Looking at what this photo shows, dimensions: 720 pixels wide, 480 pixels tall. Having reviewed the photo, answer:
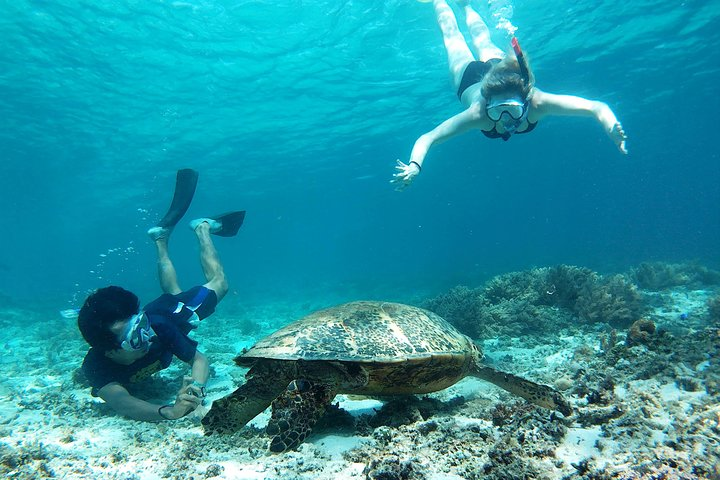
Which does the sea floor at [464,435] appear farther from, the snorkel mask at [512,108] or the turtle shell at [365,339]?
the snorkel mask at [512,108]

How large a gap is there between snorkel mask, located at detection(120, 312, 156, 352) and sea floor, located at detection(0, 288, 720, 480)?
40.4 inches

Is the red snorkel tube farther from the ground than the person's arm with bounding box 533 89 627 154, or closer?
farther from the ground

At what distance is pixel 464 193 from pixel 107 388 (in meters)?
73.1

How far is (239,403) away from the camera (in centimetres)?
323

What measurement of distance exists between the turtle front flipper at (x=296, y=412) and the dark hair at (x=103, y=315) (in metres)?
3.03

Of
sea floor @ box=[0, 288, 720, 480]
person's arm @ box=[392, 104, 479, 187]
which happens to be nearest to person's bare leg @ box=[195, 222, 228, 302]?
sea floor @ box=[0, 288, 720, 480]

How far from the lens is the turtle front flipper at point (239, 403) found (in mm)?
3180

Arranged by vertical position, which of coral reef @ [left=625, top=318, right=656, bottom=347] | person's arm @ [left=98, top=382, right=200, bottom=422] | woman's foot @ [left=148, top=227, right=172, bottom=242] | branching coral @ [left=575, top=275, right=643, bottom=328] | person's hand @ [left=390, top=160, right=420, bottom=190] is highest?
woman's foot @ [left=148, top=227, right=172, bottom=242]

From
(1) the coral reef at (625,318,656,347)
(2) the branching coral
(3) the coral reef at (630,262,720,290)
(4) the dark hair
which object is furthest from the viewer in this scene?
(3) the coral reef at (630,262,720,290)

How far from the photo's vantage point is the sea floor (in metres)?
2.50

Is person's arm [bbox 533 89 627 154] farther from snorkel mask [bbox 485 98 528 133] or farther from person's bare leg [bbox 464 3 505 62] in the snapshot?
person's bare leg [bbox 464 3 505 62]

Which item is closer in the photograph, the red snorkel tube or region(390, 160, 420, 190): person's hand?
region(390, 160, 420, 190): person's hand

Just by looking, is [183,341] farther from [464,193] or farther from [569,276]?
[464,193]

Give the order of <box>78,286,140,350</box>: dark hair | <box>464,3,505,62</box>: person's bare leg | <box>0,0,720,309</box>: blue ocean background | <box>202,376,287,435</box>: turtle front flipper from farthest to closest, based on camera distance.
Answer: <box>0,0,720,309</box>: blue ocean background, <box>464,3,505,62</box>: person's bare leg, <box>78,286,140,350</box>: dark hair, <box>202,376,287,435</box>: turtle front flipper
